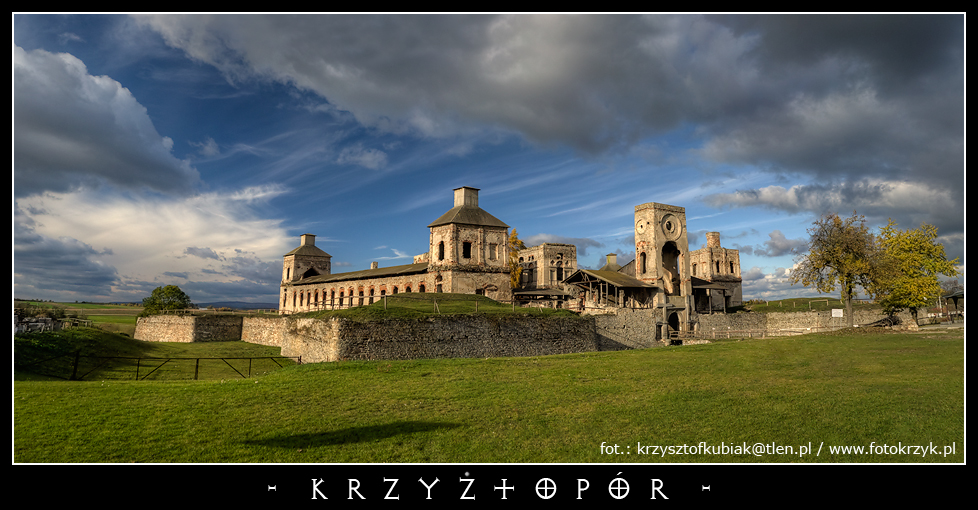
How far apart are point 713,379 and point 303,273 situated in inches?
1836

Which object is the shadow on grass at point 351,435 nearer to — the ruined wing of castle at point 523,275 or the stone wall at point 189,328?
the ruined wing of castle at point 523,275

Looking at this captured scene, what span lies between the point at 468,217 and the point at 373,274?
1066 centimetres

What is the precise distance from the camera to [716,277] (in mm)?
62094

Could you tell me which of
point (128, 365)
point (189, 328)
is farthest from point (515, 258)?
point (128, 365)

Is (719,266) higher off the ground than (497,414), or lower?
higher

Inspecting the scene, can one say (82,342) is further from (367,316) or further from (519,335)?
(519,335)

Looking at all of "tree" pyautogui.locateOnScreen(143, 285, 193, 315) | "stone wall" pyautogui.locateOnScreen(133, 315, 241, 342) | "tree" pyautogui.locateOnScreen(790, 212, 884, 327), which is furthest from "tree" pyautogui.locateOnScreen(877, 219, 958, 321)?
"tree" pyautogui.locateOnScreen(143, 285, 193, 315)

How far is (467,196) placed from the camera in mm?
38656

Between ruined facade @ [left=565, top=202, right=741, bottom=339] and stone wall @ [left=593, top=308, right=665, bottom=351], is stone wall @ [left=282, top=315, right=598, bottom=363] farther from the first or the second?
ruined facade @ [left=565, top=202, right=741, bottom=339]

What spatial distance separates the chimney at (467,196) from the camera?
126 feet

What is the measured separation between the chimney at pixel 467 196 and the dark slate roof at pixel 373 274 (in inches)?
220

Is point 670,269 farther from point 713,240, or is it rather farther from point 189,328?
point 189,328

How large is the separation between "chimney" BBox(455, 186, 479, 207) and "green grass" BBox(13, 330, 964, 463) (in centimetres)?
2511

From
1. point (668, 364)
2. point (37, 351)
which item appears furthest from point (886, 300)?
point (37, 351)
